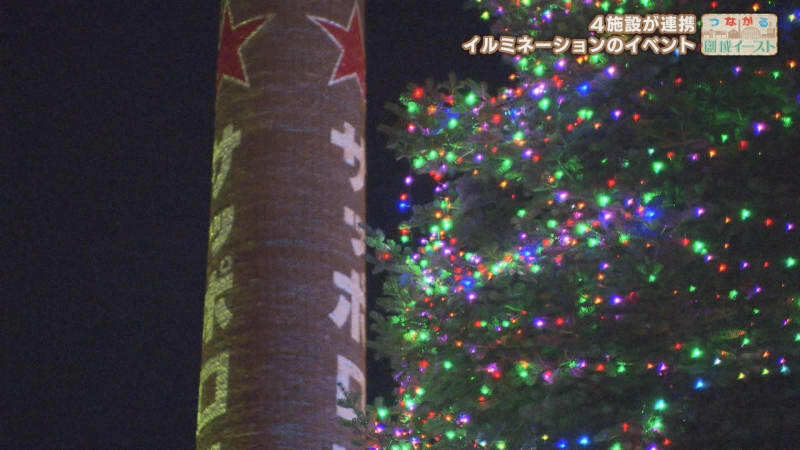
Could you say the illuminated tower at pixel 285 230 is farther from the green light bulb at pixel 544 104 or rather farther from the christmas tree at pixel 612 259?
the green light bulb at pixel 544 104

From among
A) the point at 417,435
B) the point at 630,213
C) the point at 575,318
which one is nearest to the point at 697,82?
the point at 630,213

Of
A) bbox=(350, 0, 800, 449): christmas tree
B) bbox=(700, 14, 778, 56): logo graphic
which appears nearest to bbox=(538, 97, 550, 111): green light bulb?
bbox=(350, 0, 800, 449): christmas tree

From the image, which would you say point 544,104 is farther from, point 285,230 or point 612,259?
point 285,230

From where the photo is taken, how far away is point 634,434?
6.88 metres

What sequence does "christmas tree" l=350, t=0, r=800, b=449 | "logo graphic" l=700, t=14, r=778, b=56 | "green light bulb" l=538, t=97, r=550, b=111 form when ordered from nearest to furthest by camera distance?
1. "christmas tree" l=350, t=0, r=800, b=449
2. "logo graphic" l=700, t=14, r=778, b=56
3. "green light bulb" l=538, t=97, r=550, b=111

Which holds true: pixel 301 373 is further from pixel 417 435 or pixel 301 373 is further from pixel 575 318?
pixel 575 318

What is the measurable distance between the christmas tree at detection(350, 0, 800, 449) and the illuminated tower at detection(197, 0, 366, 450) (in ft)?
15.0

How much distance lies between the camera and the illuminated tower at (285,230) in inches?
514

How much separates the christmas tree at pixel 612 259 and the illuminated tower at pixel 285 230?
15.0 ft

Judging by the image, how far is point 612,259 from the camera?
24.1 feet

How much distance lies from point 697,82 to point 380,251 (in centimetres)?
225

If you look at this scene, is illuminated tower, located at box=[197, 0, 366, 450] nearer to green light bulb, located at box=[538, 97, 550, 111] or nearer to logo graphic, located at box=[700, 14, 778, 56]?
green light bulb, located at box=[538, 97, 550, 111]

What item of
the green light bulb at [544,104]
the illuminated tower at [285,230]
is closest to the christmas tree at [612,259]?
the green light bulb at [544,104]

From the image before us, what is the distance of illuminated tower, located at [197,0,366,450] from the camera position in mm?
13062
